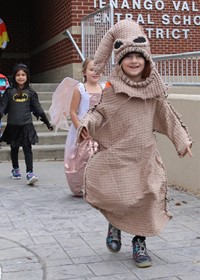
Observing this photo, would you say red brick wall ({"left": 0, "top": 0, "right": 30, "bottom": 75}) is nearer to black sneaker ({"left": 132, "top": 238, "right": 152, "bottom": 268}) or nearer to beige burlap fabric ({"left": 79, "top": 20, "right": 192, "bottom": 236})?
beige burlap fabric ({"left": 79, "top": 20, "right": 192, "bottom": 236})

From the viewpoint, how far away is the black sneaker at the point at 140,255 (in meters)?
4.25

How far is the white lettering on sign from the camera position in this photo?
1212 cm

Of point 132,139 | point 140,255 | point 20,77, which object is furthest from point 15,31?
point 140,255

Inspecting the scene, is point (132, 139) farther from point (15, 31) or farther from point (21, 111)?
point (15, 31)

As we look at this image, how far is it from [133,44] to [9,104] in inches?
149

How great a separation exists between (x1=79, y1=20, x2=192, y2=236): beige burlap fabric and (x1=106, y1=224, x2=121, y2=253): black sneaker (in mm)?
252

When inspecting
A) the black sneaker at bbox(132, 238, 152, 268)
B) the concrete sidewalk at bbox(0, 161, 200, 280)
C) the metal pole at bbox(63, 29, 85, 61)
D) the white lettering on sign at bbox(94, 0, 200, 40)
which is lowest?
the concrete sidewalk at bbox(0, 161, 200, 280)

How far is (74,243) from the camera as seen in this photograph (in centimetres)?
489

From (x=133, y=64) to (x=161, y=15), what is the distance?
8563 millimetres

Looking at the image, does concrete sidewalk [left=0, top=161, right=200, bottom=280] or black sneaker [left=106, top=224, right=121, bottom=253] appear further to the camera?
black sneaker [left=106, top=224, right=121, bottom=253]

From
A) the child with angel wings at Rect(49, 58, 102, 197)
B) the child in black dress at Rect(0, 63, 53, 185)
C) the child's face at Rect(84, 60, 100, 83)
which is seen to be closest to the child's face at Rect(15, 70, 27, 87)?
the child in black dress at Rect(0, 63, 53, 185)

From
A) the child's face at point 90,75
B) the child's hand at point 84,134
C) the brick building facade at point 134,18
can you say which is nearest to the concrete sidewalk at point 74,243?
the child's hand at point 84,134

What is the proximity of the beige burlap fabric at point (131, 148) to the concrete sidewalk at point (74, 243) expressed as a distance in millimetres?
354

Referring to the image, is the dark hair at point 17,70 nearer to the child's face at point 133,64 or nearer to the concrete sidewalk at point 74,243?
the concrete sidewalk at point 74,243
